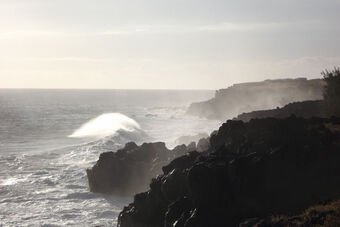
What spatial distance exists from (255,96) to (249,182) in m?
109

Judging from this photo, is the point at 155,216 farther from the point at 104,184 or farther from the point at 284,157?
the point at 104,184

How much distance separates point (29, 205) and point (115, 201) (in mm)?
7384

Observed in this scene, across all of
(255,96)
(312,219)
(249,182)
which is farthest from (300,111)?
(255,96)

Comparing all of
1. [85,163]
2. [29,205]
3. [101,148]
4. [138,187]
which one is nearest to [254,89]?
[101,148]

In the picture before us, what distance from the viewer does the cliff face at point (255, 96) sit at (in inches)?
4198

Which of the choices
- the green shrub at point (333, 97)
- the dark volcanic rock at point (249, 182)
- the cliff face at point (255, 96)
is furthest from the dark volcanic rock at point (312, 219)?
the cliff face at point (255, 96)

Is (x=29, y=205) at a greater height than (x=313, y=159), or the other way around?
(x=313, y=159)

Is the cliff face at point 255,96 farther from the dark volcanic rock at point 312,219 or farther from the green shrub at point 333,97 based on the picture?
the dark volcanic rock at point 312,219

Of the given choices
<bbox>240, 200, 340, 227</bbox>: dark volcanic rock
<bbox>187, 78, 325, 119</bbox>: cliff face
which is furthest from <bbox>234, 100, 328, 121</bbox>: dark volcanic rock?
<bbox>187, 78, 325, 119</bbox>: cliff face

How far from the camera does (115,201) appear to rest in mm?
38500

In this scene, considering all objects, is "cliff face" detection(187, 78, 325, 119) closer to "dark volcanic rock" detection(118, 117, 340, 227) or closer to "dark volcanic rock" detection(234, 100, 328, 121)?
"dark volcanic rock" detection(234, 100, 328, 121)

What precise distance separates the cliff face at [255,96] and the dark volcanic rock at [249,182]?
74.0 metres

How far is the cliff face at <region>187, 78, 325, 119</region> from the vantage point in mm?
106625

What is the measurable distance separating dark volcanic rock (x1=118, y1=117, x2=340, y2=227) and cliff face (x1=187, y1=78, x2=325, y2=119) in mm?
73961
